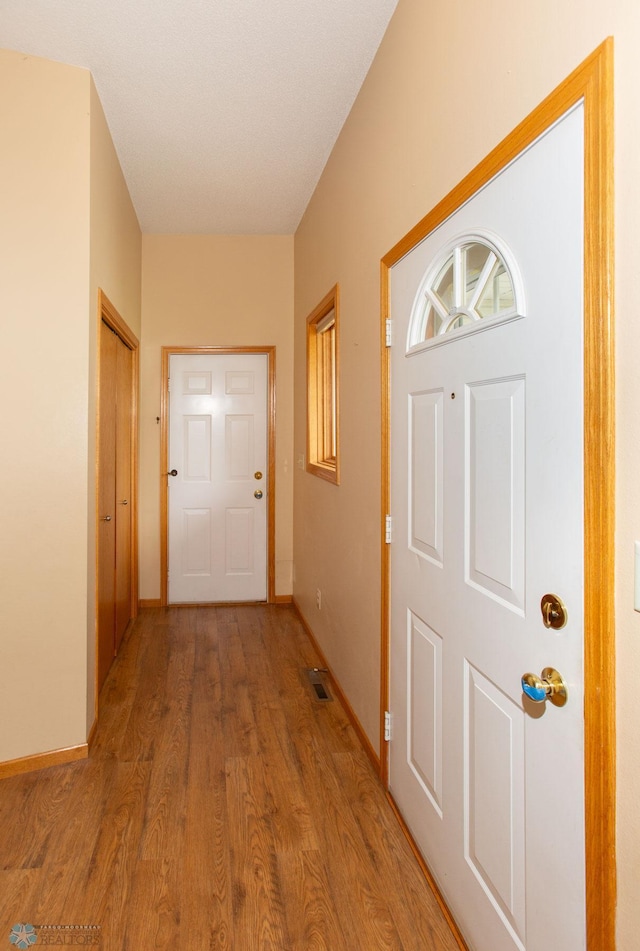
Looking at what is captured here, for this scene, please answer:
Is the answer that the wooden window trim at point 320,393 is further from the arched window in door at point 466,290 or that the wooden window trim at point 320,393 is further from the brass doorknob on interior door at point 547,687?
the brass doorknob on interior door at point 547,687

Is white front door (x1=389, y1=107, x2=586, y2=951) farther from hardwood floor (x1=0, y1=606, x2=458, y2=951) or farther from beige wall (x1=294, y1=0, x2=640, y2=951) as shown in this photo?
hardwood floor (x1=0, y1=606, x2=458, y2=951)

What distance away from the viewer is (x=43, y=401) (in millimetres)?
2457

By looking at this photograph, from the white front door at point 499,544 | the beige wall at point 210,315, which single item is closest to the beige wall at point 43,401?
the white front door at point 499,544

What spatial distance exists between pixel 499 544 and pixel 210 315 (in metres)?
3.87

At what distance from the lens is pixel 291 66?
2576mm

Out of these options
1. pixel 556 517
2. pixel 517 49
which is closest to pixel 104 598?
pixel 556 517

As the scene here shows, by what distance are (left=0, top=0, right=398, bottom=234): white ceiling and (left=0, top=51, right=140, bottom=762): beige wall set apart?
0.21 meters

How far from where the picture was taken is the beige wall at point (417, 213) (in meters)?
0.96

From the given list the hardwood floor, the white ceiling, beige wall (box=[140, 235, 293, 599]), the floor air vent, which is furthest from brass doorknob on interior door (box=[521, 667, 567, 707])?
beige wall (box=[140, 235, 293, 599])

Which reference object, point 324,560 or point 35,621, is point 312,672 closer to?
point 324,560

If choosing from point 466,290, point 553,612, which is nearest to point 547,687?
point 553,612

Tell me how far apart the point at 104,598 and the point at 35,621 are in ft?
2.67

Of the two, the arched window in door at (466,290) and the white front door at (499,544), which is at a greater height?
the arched window in door at (466,290)

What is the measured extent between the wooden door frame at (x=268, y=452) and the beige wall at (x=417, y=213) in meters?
0.65
